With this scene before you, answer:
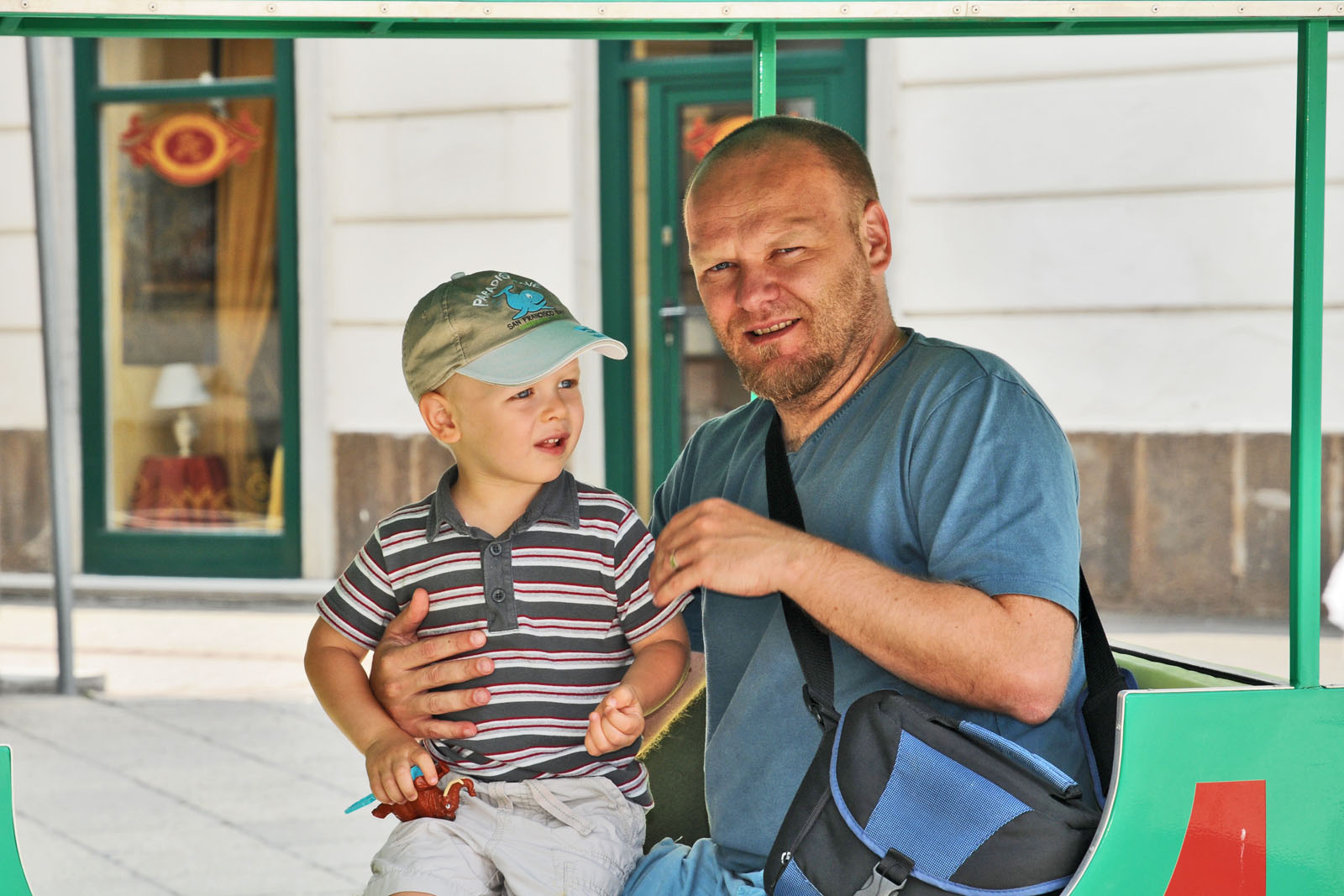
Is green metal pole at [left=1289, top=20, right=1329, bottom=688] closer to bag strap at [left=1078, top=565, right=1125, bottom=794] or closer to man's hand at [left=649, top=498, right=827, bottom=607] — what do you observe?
bag strap at [left=1078, top=565, right=1125, bottom=794]

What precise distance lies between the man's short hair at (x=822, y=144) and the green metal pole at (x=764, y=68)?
0.13 m

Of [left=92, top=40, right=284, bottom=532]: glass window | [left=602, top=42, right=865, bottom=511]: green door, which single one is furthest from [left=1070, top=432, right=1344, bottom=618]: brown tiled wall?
[left=92, top=40, right=284, bottom=532]: glass window

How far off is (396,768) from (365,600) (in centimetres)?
31

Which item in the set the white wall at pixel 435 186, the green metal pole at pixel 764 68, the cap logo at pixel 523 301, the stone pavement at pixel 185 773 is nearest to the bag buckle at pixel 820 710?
the cap logo at pixel 523 301

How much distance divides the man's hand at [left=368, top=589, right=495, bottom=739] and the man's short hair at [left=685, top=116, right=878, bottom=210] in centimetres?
84

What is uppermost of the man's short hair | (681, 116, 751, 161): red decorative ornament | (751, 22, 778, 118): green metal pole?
(681, 116, 751, 161): red decorative ornament

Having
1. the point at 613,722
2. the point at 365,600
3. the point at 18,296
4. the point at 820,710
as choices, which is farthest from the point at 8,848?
the point at 18,296

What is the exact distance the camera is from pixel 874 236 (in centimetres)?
211

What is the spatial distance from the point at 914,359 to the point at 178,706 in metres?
4.43

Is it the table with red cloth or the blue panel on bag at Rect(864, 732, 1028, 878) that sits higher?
the blue panel on bag at Rect(864, 732, 1028, 878)

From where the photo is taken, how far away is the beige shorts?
187 cm

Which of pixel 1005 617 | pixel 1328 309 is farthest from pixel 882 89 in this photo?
pixel 1005 617

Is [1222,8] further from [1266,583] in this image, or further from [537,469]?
[1266,583]

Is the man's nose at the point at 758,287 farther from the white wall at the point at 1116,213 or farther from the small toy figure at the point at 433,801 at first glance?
the white wall at the point at 1116,213
